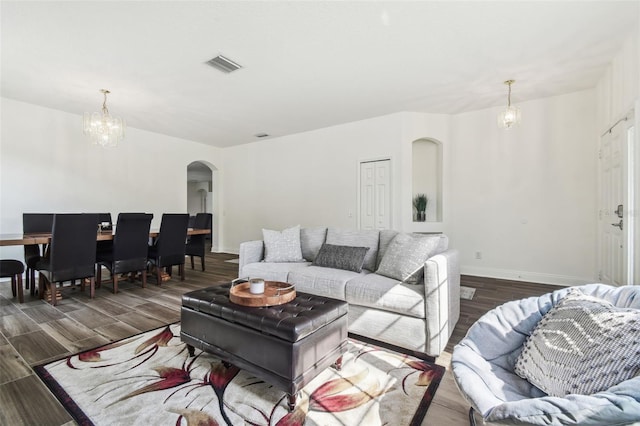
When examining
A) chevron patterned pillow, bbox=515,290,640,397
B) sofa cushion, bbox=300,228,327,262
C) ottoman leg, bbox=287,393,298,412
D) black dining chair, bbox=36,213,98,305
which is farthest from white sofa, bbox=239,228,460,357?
black dining chair, bbox=36,213,98,305

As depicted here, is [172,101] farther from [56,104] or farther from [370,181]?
[370,181]

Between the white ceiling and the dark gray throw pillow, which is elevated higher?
the white ceiling

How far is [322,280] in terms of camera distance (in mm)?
2701

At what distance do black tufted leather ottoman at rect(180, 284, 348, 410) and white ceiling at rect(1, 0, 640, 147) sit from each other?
2341 mm

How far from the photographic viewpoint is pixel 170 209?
6.49 metres

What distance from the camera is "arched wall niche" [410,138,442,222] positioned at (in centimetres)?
534

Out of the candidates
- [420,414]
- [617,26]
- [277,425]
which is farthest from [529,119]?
[277,425]

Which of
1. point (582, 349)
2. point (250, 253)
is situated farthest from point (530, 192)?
point (250, 253)

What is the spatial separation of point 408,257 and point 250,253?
1863mm

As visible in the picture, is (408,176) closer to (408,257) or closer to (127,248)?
(408,257)

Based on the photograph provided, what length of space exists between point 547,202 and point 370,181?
2.74m

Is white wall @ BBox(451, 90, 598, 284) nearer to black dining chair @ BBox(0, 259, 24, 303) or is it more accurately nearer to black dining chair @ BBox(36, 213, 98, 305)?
black dining chair @ BBox(36, 213, 98, 305)

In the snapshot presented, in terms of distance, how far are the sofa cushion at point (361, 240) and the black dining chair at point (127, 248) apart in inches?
98.9

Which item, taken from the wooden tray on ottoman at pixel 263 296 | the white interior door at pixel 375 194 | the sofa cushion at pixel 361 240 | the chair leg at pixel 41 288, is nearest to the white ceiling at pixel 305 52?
the white interior door at pixel 375 194
